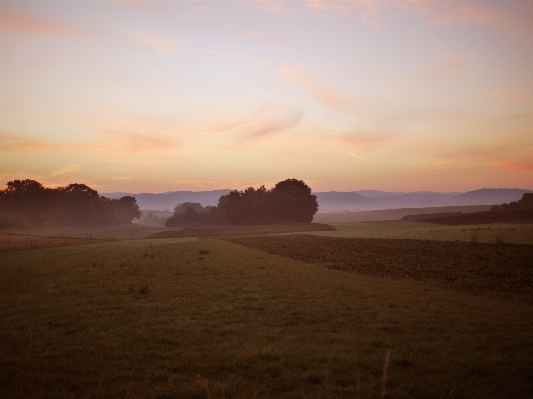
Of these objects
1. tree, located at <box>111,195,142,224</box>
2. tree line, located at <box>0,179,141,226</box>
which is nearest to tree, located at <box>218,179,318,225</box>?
tree line, located at <box>0,179,141,226</box>

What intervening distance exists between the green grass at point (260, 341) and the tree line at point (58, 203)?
11677 centimetres

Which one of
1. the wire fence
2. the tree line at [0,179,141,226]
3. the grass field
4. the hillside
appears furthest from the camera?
the tree line at [0,179,141,226]

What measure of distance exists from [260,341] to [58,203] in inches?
5379

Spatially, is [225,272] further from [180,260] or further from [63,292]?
[63,292]

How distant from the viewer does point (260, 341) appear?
33.7 feet

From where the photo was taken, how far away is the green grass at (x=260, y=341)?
7.53 metres

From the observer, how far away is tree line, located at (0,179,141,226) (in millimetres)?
116394

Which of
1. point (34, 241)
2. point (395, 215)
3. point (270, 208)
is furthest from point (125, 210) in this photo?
point (395, 215)

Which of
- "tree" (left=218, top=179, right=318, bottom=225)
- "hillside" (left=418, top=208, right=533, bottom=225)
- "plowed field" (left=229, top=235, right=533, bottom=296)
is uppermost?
"tree" (left=218, top=179, right=318, bottom=225)

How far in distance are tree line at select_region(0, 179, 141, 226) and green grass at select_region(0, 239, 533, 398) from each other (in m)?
117

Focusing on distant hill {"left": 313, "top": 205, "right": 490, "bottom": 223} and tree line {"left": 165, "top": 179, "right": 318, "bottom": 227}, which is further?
distant hill {"left": 313, "top": 205, "right": 490, "bottom": 223}

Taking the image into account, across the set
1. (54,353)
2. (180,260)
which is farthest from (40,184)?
(54,353)

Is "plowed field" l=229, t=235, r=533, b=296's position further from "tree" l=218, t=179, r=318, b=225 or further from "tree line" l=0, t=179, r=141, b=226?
"tree line" l=0, t=179, r=141, b=226

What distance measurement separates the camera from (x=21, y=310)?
13930 millimetres
